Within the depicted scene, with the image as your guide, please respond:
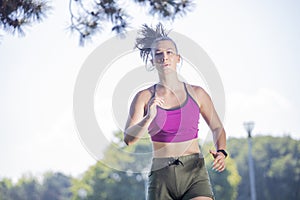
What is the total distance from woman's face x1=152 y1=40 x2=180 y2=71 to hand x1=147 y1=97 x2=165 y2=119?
282mm

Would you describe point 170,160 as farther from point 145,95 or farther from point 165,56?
point 165,56

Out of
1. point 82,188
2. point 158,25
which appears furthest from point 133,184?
point 158,25

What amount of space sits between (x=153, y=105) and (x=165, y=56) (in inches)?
15.1

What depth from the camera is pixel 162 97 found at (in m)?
3.61

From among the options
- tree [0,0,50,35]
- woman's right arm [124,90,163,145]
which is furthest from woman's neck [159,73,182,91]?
tree [0,0,50,35]

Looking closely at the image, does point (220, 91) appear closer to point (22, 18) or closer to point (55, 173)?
point (22, 18)

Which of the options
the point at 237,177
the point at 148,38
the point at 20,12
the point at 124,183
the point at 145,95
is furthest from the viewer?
the point at 237,177

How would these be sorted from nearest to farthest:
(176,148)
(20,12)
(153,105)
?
(153,105)
(176,148)
(20,12)

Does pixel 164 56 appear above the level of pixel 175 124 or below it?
above

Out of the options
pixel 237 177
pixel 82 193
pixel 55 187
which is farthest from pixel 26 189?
pixel 237 177

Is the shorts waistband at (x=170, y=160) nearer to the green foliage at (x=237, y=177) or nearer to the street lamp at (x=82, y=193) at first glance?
the green foliage at (x=237, y=177)

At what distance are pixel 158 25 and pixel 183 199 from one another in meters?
1.14

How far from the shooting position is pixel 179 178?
3463 millimetres

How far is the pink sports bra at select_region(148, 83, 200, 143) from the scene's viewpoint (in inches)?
137
